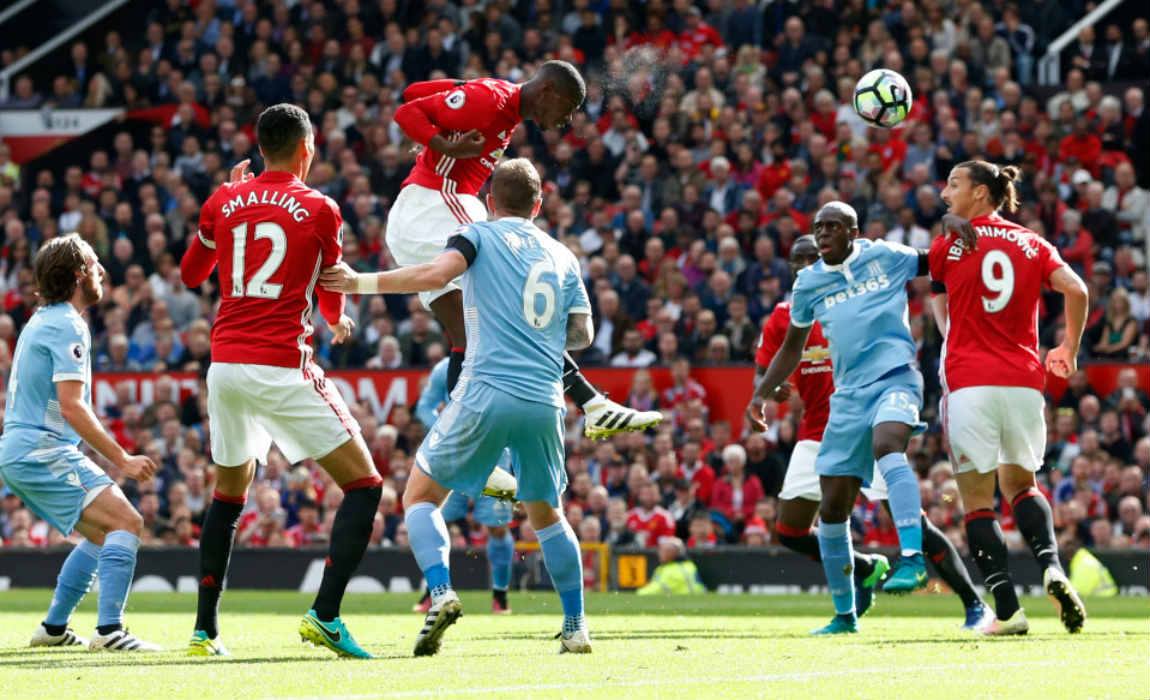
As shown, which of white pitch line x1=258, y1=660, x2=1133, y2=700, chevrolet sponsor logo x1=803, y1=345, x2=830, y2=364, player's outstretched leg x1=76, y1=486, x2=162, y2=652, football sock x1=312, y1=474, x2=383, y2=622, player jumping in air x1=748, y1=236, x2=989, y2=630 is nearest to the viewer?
white pitch line x1=258, y1=660, x2=1133, y2=700

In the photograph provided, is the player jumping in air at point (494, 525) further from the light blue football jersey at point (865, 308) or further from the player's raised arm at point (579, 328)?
the player's raised arm at point (579, 328)

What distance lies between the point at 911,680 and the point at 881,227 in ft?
40.8

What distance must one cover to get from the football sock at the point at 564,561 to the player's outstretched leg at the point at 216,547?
144 cm

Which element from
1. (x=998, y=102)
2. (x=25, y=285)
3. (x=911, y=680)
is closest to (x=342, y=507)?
(x=911, y=680)

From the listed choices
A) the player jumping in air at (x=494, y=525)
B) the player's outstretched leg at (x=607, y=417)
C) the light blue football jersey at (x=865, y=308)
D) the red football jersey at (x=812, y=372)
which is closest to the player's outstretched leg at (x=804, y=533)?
the red football jersey at (x=812, y=372)

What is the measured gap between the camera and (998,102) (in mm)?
20422

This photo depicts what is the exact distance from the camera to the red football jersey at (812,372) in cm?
1096

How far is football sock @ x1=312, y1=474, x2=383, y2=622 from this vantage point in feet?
25.2

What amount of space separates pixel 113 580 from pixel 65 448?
74 centimetres

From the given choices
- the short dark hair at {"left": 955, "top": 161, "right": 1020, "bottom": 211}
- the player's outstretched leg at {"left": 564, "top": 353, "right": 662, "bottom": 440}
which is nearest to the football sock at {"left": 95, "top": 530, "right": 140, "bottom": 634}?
the player's outstretched leg at {"left": 564, "top": 353, "right": 662, "bottom": 440}

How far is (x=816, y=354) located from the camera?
36.0 ft

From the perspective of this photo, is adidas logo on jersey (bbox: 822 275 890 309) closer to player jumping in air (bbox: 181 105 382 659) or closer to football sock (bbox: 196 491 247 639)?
player jumping in air (bbox: 181 105 382 659)

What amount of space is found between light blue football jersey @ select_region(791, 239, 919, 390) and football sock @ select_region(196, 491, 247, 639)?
354 centimetres

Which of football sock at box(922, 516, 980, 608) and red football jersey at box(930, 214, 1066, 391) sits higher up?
red football jersey at box(930, 214, 1066, 391)
